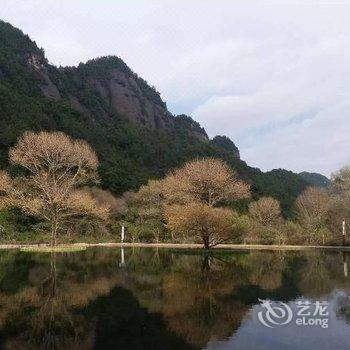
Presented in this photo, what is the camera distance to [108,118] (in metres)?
96.2

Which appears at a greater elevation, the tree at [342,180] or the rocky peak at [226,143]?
the rocky peak at [226,143]

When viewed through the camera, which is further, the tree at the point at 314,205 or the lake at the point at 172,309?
the tree at the point at 314,205

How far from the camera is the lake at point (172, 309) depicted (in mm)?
8786

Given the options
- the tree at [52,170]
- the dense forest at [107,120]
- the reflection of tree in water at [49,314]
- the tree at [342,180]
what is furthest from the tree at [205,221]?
the dense forest at [107,120]

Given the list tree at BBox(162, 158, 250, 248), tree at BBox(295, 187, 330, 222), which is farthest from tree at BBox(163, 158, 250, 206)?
tree at BBox(295, 187, 330, 222)

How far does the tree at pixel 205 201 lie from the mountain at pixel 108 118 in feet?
67.6

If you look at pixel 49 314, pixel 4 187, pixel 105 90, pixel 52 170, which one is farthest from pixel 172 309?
pixel 105 90

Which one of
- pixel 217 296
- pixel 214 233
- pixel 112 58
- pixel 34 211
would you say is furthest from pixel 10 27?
pixel 217 296

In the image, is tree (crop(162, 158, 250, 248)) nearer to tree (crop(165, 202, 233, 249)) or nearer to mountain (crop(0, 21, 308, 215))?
tree (crop(165, 202, 233, 249))

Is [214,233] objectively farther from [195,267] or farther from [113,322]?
[113,322]

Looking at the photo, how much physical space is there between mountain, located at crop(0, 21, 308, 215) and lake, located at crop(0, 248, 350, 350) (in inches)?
1349

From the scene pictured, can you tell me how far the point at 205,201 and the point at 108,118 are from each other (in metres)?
65.5

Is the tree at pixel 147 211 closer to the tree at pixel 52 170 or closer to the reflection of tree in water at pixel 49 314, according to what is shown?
the tree at pixel 52 170

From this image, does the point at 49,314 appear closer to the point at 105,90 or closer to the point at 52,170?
the point at 52,170
